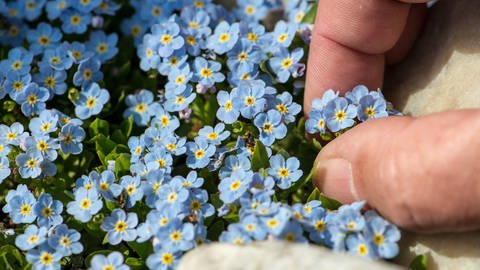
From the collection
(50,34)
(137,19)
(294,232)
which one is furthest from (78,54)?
(294,232)

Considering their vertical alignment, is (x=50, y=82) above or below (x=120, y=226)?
above

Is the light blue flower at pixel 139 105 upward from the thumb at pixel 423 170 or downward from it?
downward

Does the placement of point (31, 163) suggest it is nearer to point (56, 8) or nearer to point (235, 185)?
point (235, 185)

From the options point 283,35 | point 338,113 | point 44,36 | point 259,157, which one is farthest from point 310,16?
point 44,36

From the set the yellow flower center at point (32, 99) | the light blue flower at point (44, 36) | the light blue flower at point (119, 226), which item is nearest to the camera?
the light blue flower at point (119, 226)

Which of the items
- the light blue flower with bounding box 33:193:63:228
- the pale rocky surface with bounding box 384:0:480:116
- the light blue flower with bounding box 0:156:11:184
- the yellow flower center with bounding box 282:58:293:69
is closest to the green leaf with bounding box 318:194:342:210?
the pale rocky surface with bounding box 384:0:480:116

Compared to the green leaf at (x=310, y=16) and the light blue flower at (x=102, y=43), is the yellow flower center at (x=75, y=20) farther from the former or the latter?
the green leaf at (x=310, y=16)

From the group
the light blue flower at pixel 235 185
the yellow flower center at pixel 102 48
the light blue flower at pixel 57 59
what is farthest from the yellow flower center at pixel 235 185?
the yellow flower center at pixel 102 48
